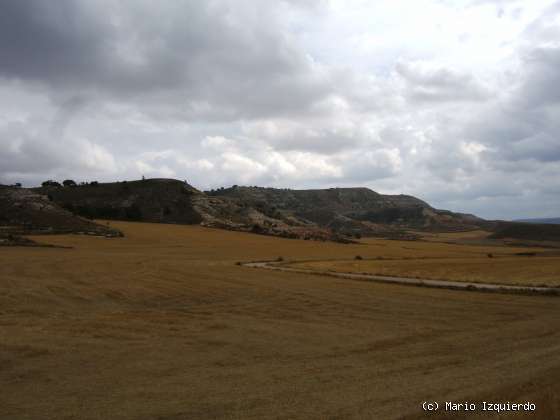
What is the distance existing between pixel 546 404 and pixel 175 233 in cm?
7178

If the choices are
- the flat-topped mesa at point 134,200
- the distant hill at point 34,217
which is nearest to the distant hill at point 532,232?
the flat-topped mesa at point 134,200

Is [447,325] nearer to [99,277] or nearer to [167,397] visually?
[167,397]

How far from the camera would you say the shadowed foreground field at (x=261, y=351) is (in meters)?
8.06

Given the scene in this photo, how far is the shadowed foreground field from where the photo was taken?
8062mm

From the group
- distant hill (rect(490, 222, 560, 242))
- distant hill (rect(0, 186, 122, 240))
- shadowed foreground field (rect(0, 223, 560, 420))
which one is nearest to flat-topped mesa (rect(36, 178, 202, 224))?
distant hill (rect(0, 186, 122, 240))

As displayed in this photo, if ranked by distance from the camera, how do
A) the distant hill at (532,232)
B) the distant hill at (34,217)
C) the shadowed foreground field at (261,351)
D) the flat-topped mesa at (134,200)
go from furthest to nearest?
the distant hill at (532,232) → the flat-topped mesa at (134,200) → the distant hill at (34,217) → the shadowed foreground field at (261,351)

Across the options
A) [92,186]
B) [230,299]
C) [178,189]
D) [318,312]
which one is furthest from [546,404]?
[92,186]

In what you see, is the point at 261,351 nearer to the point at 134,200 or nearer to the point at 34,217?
the point at 34,217

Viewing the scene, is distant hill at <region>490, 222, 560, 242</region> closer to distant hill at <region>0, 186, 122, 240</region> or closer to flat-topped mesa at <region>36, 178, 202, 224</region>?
flat-topped mesa at <region>36, 178, 202, 224</region>

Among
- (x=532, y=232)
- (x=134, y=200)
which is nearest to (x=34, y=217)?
(x=134, y=200)

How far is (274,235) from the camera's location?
84.7 meters

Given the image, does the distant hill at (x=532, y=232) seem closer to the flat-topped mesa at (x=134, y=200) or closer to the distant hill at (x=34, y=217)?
the flat-topped mesa at (x=134, y=200)

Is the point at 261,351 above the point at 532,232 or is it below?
below

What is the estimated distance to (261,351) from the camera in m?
11.8
